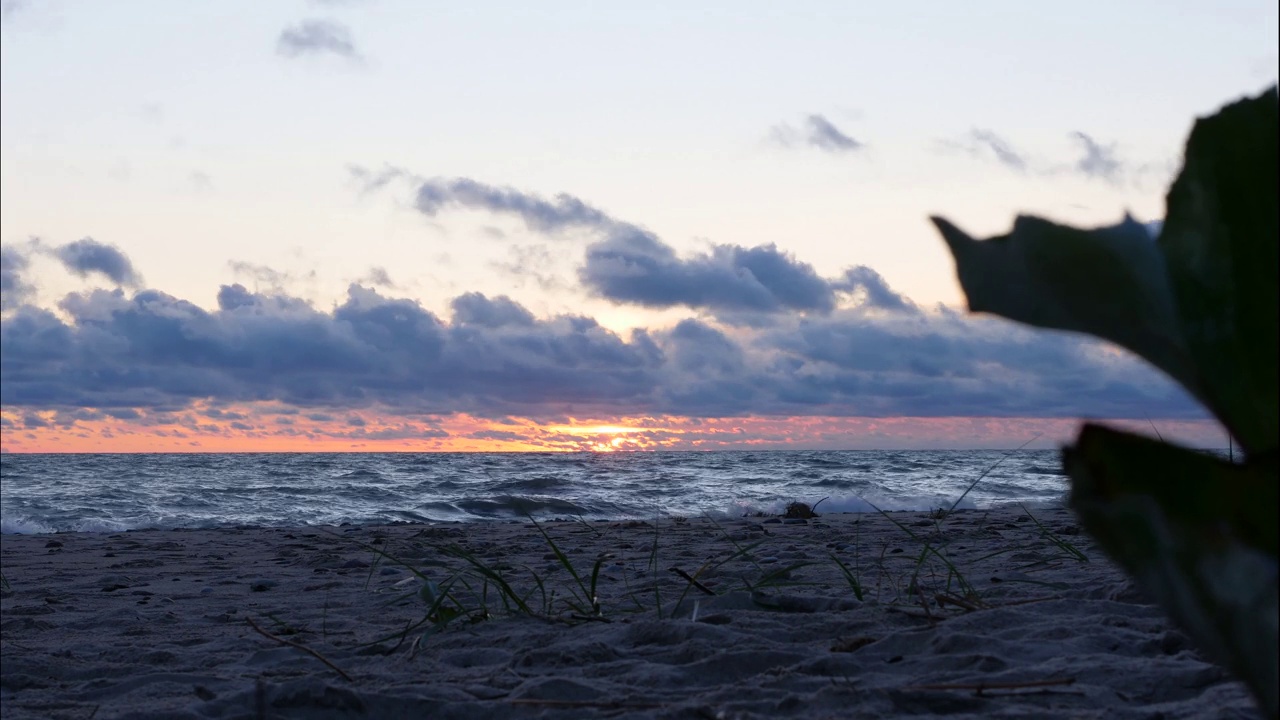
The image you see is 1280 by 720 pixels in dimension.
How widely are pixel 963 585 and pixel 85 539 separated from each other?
7862mm

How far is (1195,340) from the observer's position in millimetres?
705

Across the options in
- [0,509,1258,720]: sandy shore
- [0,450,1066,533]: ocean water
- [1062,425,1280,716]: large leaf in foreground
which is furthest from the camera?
[0,450,1066,533]: ocean water

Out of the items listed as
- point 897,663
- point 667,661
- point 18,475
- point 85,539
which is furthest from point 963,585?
point 18,475

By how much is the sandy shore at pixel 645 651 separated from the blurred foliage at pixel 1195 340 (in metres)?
1.10

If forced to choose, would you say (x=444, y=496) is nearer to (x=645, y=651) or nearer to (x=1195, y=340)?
(x=645, y=651)

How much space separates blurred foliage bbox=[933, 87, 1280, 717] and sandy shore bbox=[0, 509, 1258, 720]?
1098mm

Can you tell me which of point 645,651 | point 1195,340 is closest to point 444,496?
point 645,651

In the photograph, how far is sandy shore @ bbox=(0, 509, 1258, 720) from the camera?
1775 millimetres

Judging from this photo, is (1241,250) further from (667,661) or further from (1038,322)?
(667,661)

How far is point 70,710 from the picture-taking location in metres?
2.09

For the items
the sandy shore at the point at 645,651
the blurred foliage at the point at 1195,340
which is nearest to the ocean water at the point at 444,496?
the sandy shore at the point at 645,651

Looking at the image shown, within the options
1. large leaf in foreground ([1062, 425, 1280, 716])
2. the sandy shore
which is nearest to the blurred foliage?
large leaf in foreground ([1062, 425, 1280, 716])

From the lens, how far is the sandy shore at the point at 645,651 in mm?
1775

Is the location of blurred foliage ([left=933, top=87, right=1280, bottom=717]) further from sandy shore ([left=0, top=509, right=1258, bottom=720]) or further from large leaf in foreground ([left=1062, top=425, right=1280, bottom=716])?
sandy shore ([left=0, top=509, right=1258, bottom=720])
